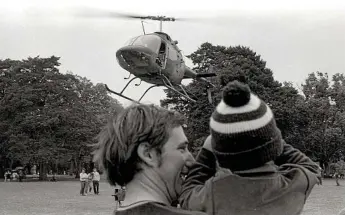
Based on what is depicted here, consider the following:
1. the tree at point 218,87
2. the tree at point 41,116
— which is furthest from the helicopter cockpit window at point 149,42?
the tree at point 41,116

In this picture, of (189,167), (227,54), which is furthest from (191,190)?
(227,54)

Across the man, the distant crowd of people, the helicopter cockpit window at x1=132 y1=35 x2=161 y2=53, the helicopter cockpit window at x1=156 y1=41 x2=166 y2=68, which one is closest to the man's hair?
the man

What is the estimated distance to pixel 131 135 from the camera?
1.81m

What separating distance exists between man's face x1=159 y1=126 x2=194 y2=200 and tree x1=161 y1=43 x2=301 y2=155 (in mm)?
45789

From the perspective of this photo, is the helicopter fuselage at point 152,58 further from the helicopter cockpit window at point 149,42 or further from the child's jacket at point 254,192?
the child's jacket at point 254,192

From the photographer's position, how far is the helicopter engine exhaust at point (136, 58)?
20047 mm

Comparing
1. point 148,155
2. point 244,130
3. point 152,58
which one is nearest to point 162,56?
point 152,58

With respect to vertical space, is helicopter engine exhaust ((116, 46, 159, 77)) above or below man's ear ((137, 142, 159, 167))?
above

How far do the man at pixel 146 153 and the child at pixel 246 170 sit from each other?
0.10 m

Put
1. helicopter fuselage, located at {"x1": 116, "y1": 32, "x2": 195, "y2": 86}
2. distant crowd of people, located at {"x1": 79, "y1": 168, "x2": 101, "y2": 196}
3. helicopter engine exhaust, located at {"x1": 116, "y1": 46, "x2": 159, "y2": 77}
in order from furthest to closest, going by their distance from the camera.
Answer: distant crowd of people, located at {"x1": 79, "y1": 168, "x2": 101, "y2": 196}
helicopter fuselage, located at {"x1": 116, "y1": 32, "x2": 195, "y2": 86}
helicopter engine exhaust, located at {"x1": 116, "y1": 46, "x2": 159, "y2": 77}

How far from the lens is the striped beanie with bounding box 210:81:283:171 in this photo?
173 cm

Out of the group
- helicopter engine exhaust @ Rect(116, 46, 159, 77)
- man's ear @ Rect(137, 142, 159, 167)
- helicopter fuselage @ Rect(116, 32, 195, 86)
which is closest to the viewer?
man's ear @ Rect(137, 142, 159, 167)

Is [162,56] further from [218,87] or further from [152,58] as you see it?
[218,87]

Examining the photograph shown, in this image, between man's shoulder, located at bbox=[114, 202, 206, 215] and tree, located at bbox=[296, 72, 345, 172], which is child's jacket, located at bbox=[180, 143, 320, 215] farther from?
tree, located at bbox=[296, 72, 345, 172]
